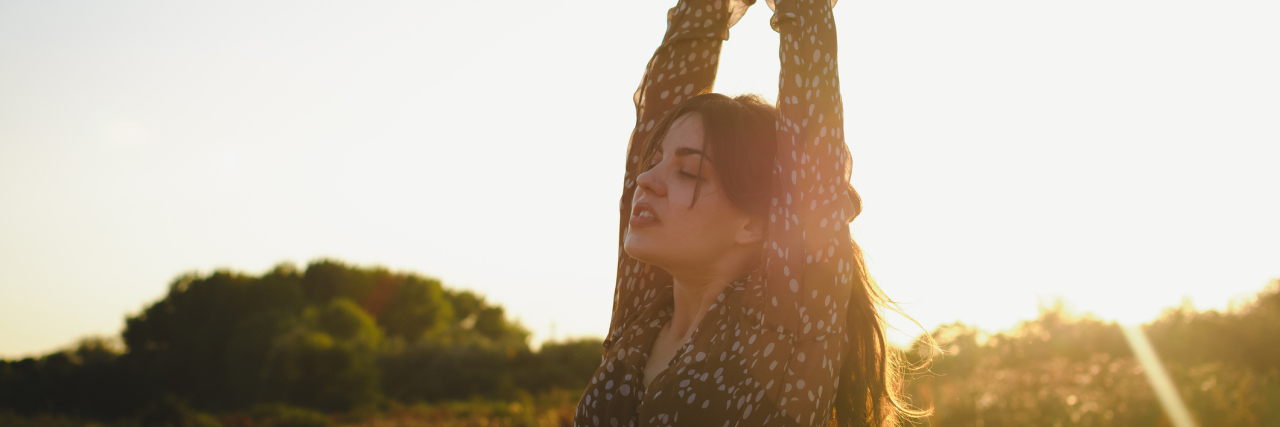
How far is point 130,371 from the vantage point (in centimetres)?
3472

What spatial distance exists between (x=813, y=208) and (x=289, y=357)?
30440 mm

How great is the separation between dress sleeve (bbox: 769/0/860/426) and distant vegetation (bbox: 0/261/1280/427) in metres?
0.70

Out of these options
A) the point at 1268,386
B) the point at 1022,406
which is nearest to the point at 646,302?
the point at 1022,406

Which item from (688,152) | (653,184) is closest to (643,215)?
(653,184)

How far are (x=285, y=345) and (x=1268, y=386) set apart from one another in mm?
29881

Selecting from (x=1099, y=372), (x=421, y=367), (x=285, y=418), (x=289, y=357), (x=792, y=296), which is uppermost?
(x=289, y=357)

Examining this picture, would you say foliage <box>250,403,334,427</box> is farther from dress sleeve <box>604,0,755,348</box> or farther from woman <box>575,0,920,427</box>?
woman <box>575,0,920,427</box>

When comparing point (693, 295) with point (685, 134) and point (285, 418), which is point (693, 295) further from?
point (285, 418)

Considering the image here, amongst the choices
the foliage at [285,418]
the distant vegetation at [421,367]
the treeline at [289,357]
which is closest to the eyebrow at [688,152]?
the distant vegetation at [421,367]

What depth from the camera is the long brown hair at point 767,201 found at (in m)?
1.76

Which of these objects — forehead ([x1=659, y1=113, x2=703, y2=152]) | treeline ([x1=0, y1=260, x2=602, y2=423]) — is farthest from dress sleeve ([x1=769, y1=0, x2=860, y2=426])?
treeline ([x1=0, y1=260, x2=602, y2=423])

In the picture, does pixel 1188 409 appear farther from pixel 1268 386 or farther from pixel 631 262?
pixel 631 262

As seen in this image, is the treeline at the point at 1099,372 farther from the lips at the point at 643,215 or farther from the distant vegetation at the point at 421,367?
the lips at the point at 643,215

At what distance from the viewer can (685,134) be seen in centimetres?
184
